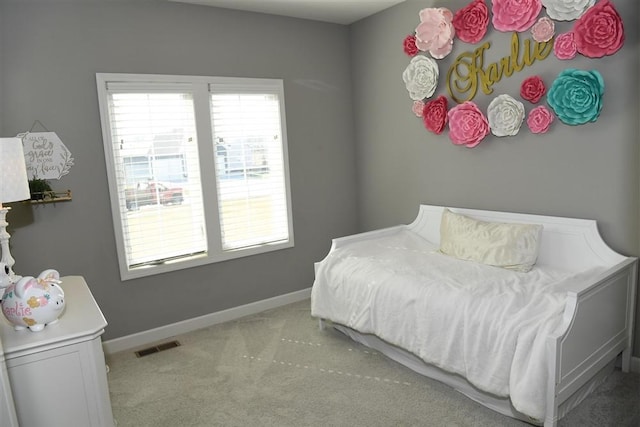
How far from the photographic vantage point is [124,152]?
3.18 m

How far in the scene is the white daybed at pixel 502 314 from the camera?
2.00 m

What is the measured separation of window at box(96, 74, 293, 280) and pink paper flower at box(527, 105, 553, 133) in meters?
1.98

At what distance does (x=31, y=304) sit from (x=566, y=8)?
10.1ft

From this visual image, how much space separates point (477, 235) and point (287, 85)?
207 cm

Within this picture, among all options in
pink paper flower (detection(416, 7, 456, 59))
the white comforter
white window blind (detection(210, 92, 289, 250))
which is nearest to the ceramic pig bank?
the white comforter

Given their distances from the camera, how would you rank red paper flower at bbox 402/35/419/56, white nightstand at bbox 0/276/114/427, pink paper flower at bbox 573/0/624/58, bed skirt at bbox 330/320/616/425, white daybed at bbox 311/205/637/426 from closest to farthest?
white nightstand at bbox 0/276/114/427, white daybed at bbox 311/205/637/426, bed skirt at bbox 330/320/616/425, pink paper flower at bbox 573/0/624/58, red paper flower at bbox 402/35/419/56

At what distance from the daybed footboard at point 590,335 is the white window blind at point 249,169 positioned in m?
2.49

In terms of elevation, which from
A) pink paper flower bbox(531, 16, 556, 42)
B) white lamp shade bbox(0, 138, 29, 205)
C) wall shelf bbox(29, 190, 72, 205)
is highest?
pink paper flower bbox(531, 16, 556, 42)

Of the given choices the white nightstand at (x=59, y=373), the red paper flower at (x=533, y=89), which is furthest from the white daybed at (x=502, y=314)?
the white nightstand at (x=59, y=373)

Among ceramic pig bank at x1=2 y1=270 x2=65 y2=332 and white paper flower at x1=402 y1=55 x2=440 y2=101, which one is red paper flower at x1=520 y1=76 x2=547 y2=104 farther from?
ceramic pig bank at x1=2 y1=270 x2=65 y2=332

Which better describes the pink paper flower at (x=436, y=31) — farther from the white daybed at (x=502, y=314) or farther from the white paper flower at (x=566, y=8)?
the white daybed at (x=502, y=314)

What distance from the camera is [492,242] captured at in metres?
2.85

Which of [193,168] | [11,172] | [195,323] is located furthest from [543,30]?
[195,323]

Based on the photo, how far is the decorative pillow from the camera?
272 cm
